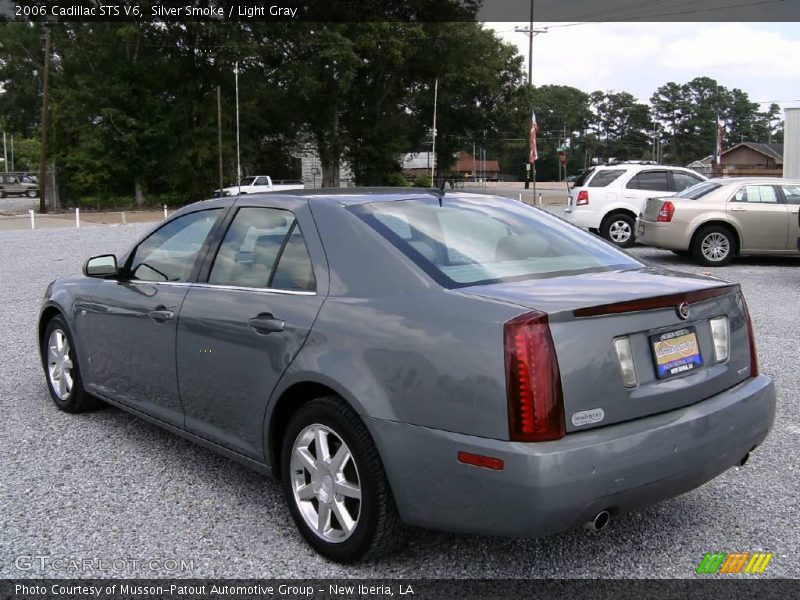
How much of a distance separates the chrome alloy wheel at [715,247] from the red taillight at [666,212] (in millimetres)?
686

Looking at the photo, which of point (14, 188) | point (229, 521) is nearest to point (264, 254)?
point (229, 521)

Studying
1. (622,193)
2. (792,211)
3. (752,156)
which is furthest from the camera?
(752,156)

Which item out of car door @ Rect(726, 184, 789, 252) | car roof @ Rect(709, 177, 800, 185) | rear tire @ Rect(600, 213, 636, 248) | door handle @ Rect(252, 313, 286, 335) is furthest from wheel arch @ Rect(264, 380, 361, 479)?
rear tire @ Rect(600, 213, 636, 248)

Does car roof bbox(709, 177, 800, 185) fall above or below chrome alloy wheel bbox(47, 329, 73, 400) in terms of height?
above

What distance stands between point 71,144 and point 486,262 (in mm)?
45346

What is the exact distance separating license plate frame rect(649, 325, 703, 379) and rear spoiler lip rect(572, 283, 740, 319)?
0.11 metres

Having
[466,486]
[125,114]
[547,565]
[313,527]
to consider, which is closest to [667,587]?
[547,565]

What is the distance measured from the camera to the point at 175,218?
15.1 feet

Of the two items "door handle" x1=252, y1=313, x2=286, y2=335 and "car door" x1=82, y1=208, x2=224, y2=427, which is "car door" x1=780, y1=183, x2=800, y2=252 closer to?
"car door" x1=82, y1=208, x2=224, y2=427

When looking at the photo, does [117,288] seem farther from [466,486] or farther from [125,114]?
[125,114]

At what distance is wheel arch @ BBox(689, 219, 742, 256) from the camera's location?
13.5 m

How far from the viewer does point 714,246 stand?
13547 mm

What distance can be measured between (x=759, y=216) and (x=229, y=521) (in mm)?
12002

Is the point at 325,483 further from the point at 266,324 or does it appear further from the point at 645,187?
the point at 645,187
